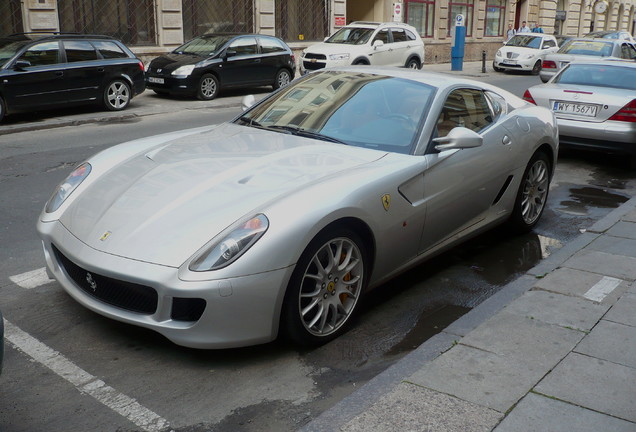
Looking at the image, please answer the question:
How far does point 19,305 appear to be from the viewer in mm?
4484

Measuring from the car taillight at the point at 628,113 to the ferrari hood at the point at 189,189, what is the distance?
5840mm

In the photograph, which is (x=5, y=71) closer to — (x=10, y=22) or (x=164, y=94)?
(x=164, y=94)

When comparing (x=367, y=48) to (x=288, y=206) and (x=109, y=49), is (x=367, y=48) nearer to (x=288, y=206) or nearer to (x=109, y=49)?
Result: (x=109, y=49)

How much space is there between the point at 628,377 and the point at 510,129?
267 centimetres

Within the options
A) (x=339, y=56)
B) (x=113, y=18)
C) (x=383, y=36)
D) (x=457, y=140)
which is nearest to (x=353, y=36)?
(x=383, y=36)

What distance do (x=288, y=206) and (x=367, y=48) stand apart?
17527 mm

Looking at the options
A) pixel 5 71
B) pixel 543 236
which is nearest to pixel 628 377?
pixel 543 236

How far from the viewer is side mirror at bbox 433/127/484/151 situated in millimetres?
4716

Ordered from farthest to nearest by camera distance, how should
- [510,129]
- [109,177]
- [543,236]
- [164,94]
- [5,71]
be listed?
[164,94] < [5,71] < [543,236] < [510,129] < [109,177]

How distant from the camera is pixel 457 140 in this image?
4.71 metres

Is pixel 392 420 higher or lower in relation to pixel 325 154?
lower

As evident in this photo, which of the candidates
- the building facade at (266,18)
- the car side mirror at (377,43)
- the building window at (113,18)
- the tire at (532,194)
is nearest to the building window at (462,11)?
the building facade at (266,18)

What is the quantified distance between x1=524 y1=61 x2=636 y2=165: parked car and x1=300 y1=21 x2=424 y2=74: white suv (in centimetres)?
1038

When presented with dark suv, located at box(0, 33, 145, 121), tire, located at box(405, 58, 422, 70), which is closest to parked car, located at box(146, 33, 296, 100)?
dark suv, located at box(0, 33, 145, 121)
